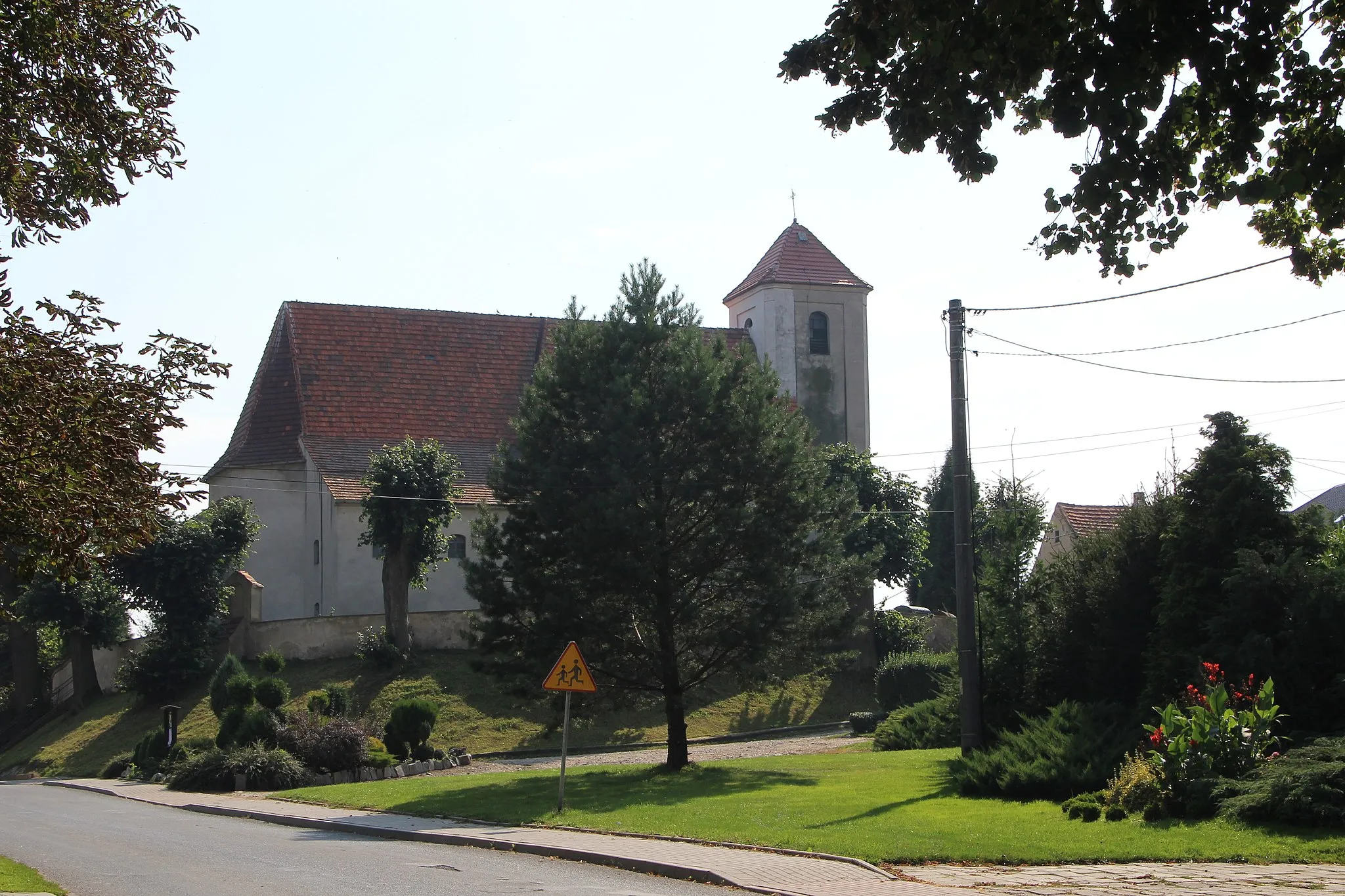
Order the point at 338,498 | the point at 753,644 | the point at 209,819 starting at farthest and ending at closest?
1. the point at 338,498
2. the point at 753,644
3. the point at 209,819

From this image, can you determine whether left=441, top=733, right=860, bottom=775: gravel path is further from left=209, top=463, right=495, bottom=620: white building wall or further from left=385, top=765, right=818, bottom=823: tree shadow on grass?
left=209, top=463, right=495, bottom=620: white building wall

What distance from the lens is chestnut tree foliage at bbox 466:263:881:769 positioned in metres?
24.5

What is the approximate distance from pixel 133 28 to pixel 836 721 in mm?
30746

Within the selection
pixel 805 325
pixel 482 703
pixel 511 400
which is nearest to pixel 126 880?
pixel 482 703

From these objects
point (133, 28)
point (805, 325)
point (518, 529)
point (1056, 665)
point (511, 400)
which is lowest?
point (1056, 665)

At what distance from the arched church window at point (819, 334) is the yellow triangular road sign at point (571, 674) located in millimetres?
35008

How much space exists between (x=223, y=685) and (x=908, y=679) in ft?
59.9

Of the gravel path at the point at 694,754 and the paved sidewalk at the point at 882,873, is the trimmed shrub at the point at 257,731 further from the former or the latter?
the paved sidewalk at the point at 882,873

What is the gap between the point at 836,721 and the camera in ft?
124

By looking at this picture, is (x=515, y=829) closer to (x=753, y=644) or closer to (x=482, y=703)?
(x=753, y=644)

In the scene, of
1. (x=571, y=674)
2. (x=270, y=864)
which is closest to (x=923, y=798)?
(x=571, y=674)

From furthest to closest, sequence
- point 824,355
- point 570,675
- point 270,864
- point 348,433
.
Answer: point 824,355 < point 348,433 < point 570,675 < point 270,864

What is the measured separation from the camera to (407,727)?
1169 inches

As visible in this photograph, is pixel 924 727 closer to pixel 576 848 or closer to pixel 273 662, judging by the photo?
pixel 576 848
